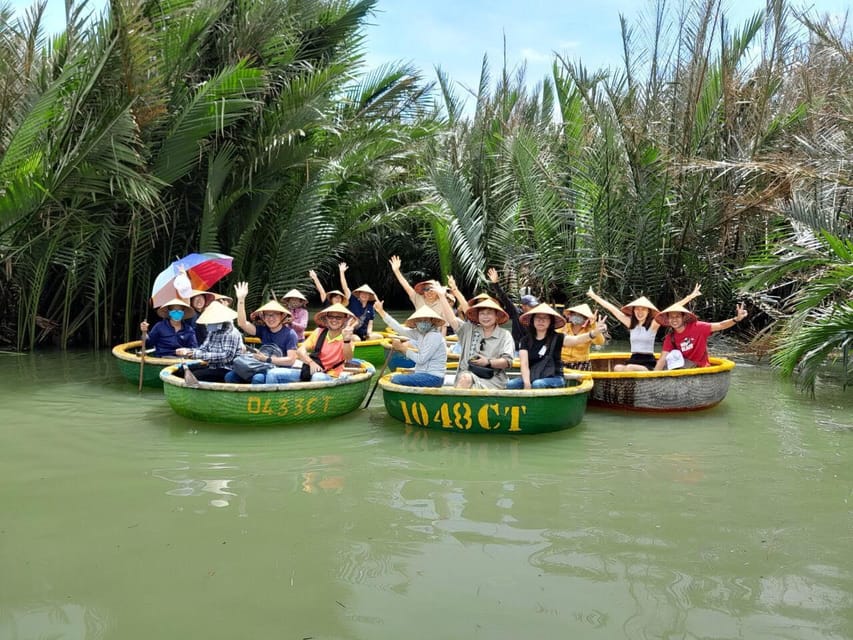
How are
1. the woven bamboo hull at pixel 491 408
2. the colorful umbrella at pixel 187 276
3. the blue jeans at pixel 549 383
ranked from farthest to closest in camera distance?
the colorful umbrella at pixel 187 276
the blue jeans at pixel 549 383
the woven bamboo hull at pixel 491 408

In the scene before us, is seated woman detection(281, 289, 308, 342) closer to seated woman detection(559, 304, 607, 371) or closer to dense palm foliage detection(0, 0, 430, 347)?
dense palm foliage detection(0, 0, 430, 347)

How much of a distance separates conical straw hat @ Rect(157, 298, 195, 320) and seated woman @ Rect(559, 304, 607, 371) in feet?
15.3

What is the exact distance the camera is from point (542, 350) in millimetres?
7875

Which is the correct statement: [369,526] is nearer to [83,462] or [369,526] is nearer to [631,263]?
[83,462]

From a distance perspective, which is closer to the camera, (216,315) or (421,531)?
(421,531)

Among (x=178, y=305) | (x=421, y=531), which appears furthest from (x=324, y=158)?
(x=421, y=531)

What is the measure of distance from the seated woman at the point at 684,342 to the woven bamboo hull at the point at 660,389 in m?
0.35

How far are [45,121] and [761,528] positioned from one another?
9.35 meters

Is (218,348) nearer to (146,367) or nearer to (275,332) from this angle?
(275,332)

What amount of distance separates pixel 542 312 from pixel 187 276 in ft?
16.6

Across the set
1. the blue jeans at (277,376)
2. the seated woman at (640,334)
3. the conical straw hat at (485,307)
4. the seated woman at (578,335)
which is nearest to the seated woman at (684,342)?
the seated woman at (640,334)

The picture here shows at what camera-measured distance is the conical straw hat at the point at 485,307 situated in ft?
25.1

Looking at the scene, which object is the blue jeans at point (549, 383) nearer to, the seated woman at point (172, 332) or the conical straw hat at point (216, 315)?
the conical straw hat at point (216, 315)

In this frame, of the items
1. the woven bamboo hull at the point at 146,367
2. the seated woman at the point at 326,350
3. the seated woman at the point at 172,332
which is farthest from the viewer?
the seated woman at the point at 172,332
